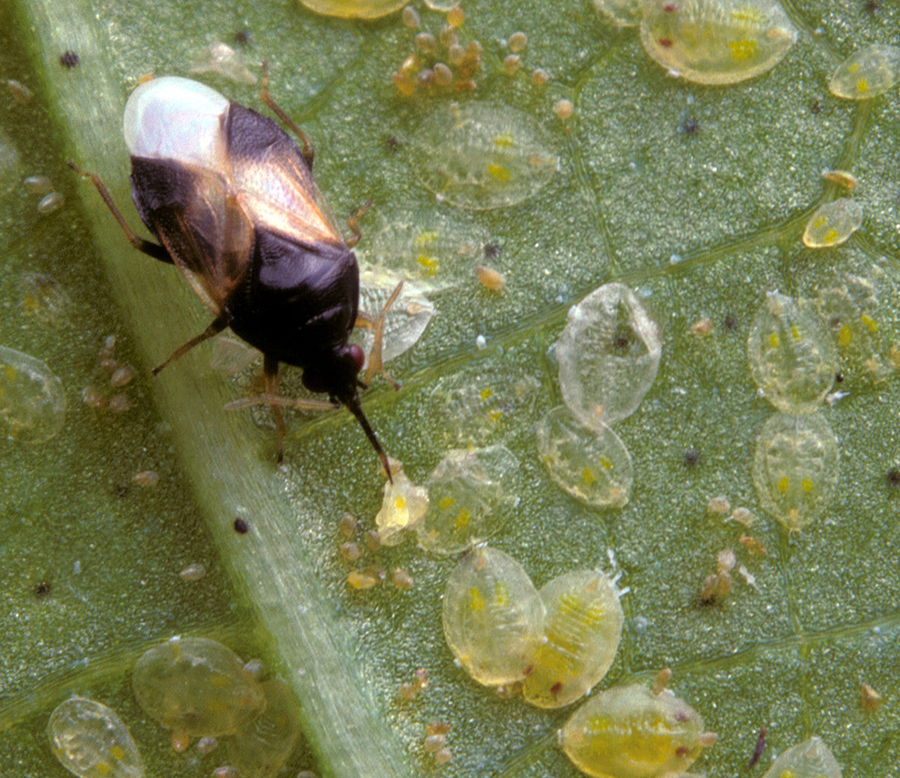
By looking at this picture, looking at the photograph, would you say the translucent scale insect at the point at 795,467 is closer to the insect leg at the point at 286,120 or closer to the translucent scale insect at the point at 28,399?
the insect leg at the point at 286,120

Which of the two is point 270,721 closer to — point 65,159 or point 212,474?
point 212,474

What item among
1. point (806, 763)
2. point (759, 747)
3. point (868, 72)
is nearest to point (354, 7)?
point (868, 72)

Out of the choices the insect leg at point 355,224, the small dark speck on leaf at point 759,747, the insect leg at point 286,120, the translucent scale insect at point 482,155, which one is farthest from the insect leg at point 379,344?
the small dark speck on leaf at point 759,747

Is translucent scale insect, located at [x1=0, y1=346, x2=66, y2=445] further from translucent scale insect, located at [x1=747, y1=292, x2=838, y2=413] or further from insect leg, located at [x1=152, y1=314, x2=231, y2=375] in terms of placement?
translucent scale insect, located at [x1=747, y1=292, x2=838, y2=413]

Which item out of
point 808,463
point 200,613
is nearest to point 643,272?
point 808,463

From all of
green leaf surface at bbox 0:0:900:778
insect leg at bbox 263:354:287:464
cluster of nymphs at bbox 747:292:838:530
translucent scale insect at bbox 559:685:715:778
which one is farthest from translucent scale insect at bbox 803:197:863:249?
insect leg at bbox 263:354:287:464

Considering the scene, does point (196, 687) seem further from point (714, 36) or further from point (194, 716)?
point (714, 36)
